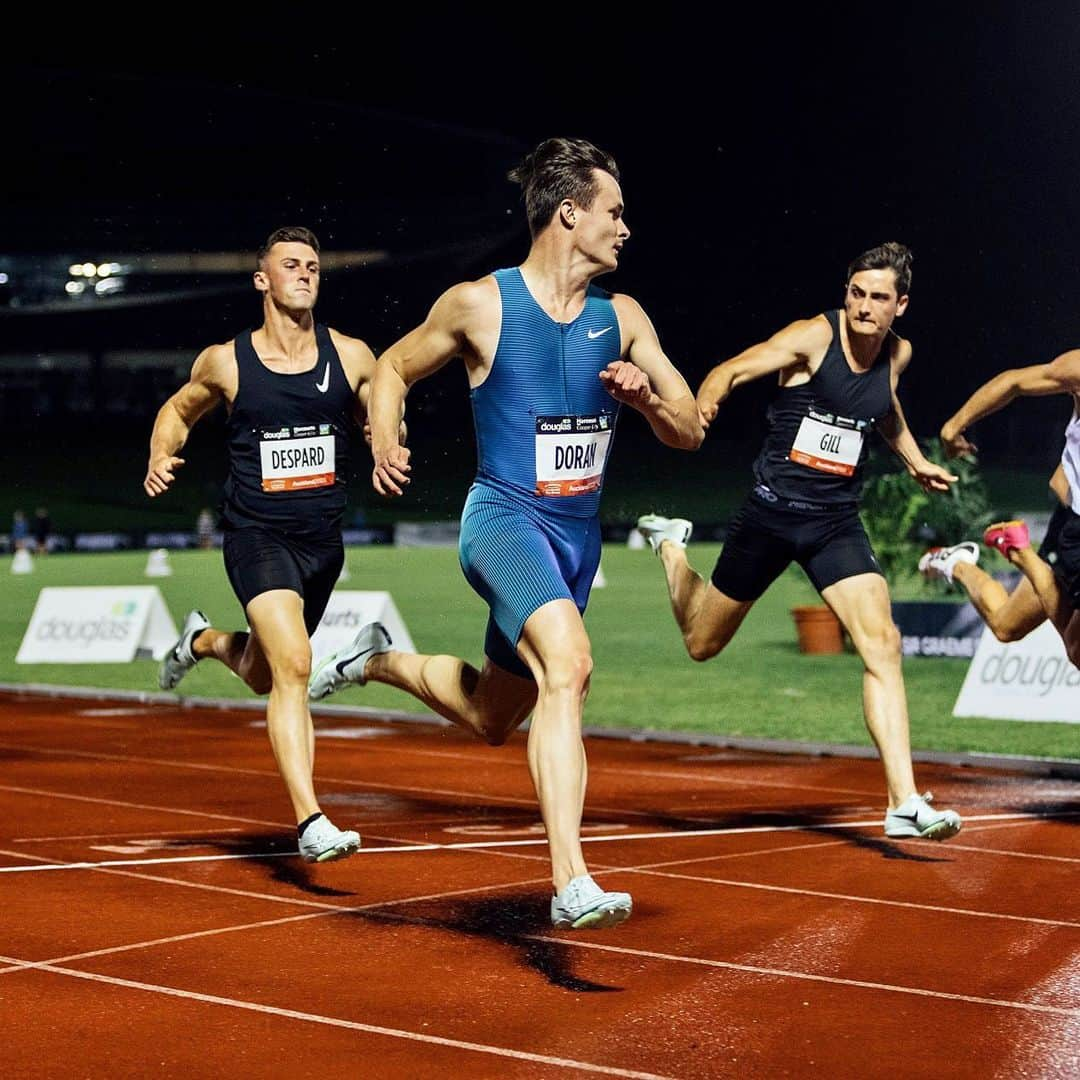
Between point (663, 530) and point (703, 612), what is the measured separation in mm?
995

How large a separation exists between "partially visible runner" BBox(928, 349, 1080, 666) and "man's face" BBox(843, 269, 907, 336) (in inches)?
18.2

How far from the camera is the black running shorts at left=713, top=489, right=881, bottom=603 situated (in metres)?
6.88

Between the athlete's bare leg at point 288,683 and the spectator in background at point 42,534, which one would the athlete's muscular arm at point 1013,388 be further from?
the spectator in background at point 42,534

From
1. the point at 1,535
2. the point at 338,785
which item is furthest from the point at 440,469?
the point at 338,785

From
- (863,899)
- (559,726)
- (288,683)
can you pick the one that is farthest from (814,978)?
(288,683)

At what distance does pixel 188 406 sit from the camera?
262 inches

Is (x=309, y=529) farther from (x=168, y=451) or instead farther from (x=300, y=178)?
(x=300, y=178)

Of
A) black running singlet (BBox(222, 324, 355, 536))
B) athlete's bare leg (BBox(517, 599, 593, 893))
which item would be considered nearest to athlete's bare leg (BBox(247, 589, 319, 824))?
black running singlet (BBox(222, 324, 355, 536))

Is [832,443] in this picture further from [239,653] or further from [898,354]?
[239,653]

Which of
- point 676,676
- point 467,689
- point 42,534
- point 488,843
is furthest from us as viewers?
point 42,534

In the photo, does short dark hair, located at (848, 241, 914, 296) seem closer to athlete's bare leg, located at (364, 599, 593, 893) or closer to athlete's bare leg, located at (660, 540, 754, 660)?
athlete's bare leg, located at (660, 540, 754, 660)

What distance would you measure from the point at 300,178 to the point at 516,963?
44.6 metres

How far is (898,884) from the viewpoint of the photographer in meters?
6.08

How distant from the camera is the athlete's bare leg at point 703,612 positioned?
285 inches
